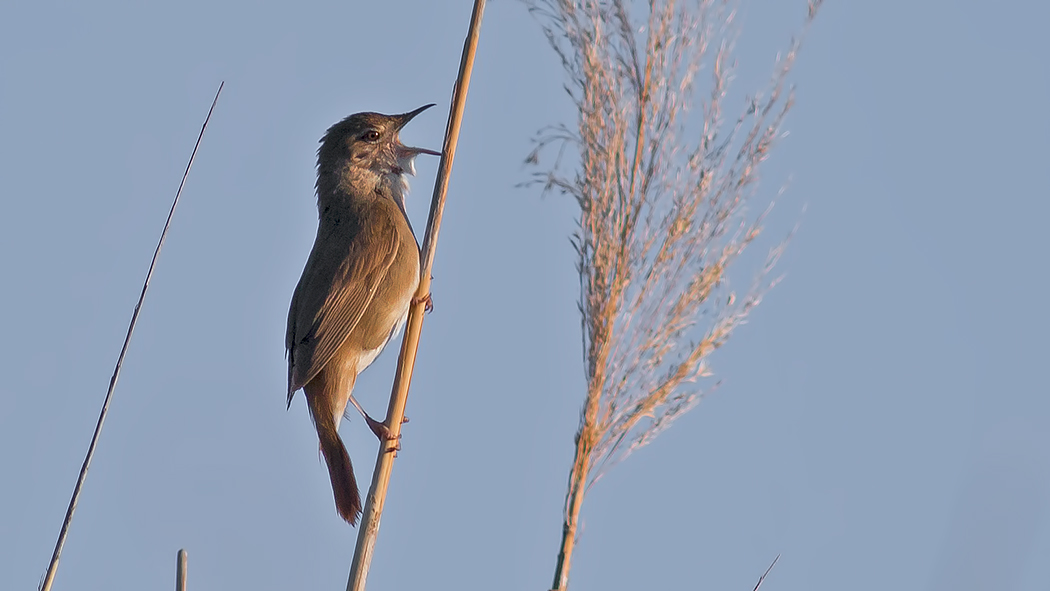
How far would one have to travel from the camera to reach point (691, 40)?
2270 millimetres

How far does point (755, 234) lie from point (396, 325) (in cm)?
207

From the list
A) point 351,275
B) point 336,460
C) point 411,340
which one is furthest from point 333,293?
point 411,340

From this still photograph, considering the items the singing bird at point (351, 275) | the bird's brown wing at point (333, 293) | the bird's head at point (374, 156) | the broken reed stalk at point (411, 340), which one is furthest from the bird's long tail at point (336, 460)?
the bird's head at point (374, 156)

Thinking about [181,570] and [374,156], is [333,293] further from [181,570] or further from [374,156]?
[181,570]

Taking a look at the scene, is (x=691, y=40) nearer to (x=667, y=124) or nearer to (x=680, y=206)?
(x=667, y=124)

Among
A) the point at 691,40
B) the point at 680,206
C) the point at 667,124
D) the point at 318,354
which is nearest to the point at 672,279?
the point at 680,206

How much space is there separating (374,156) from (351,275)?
2.35 ft

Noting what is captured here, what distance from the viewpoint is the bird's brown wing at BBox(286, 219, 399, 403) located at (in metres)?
3.78

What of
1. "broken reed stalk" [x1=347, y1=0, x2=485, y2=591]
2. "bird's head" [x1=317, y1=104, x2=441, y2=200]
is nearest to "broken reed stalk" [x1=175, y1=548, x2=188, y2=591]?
"broken reed stalk" [x1=347, y1=0, x2=485, y2=591]

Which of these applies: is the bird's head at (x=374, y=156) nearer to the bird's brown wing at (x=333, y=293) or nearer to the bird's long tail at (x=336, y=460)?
the bird's brown wing at (x=333, y=293)

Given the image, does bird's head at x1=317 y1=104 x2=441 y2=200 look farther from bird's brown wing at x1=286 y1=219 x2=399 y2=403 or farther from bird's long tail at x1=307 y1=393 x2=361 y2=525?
bird's long tail at x1=307 y1=393 x2=361 y2=525

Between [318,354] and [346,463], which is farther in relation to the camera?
[318,354]

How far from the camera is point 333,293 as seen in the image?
3982mm

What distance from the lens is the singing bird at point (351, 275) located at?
3.75m
